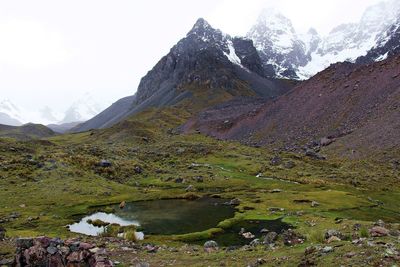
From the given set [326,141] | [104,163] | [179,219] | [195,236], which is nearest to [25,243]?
[195,236]

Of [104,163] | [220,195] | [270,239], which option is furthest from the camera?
[104,163]

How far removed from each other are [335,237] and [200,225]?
2537cm

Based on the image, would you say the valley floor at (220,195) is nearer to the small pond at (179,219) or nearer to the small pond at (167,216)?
the small pond at (179,219)

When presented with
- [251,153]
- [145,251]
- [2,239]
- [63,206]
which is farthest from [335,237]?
[251,153]

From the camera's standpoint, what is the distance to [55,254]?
3039 centimetres

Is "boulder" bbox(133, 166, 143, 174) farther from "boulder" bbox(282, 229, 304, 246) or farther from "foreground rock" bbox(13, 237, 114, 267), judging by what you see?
"foreground rock" bbox(13, 237, 114, 267)

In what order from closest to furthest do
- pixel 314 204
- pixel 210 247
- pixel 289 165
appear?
pixel 210 247
pixel 314 204
pixel 289 165

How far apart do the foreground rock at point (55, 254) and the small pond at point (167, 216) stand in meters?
17.6

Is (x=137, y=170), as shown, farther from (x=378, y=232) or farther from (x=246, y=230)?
(x=378, y=232)

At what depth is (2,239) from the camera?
43.6m

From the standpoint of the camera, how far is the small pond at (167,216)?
5519 cm

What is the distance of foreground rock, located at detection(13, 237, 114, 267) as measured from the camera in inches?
1178

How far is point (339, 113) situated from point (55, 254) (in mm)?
141841

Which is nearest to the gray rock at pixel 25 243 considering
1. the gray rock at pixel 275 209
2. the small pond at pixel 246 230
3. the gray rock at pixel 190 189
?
the small pond at pixel 246 230
